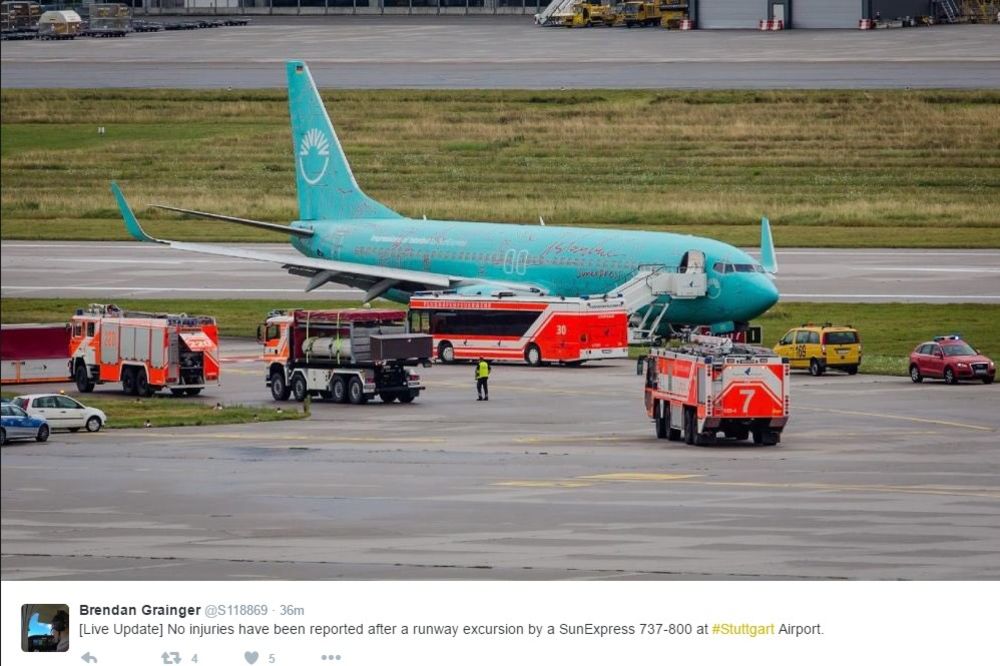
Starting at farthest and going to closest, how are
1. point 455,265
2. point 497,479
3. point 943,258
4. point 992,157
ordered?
point 992,157 → point 943,258 → point 455,265 → point 497,479

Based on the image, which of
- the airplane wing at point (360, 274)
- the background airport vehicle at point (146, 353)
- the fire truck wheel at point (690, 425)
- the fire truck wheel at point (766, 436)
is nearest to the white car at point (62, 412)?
the background airport vehicle at point (146, 353)

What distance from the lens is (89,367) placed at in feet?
228

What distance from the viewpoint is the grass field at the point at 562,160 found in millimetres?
124750

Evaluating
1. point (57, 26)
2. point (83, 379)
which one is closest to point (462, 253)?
point (83, 379)

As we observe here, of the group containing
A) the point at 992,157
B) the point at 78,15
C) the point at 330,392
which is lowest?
the point at 330,392

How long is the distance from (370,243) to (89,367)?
22416 mm

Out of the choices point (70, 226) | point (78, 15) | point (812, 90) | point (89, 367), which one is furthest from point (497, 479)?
point (78, 15)

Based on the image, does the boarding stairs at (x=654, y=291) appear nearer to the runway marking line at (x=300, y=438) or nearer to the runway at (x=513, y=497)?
the runway at (x=513, y=497)

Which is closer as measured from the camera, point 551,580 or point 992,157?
point 551,580

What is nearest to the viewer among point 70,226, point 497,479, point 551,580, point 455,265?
point 551,580

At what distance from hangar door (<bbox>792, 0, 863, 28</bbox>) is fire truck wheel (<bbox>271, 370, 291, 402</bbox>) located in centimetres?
5056

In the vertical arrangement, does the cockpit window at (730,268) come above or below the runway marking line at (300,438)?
above

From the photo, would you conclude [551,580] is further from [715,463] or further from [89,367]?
[89,367]

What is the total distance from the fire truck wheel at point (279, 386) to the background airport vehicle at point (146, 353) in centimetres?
232
